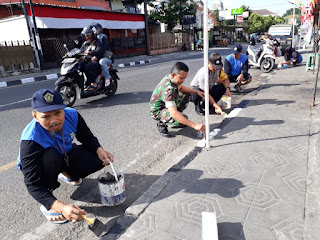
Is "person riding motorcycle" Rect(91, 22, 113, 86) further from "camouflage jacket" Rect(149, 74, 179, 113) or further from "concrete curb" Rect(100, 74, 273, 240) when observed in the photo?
"concrete curb" Rect(100, 74, 273, 240)

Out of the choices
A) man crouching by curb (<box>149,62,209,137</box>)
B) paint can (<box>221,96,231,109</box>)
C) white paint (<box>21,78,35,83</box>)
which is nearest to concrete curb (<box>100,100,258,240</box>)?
man crouching by curb (<box>149,62,209,137</box>)

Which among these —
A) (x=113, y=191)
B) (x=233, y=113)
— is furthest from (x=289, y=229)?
(x=233, y=113)

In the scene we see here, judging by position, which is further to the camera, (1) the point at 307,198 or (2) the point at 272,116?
(2) the point at 272,116

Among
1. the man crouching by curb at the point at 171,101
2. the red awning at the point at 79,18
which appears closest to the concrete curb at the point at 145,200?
the man crouching by curb at the point at 171,101

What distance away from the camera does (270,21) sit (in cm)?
5041

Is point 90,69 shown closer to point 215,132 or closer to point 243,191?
point 215,132

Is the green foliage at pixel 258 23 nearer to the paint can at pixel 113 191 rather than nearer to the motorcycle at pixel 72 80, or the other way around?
the motorcycle at pixel 72 80

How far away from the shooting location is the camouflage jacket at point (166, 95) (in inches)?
134

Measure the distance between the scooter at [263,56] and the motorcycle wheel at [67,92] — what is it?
23.3 ft

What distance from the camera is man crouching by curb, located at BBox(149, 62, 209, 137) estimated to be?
336 cm

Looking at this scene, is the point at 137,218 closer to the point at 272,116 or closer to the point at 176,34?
the point at 272,116

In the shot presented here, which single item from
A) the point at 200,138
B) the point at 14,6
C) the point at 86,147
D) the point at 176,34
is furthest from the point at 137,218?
the point at 176,34

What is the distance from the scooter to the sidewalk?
6136 mm

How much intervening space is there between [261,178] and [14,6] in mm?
18948
